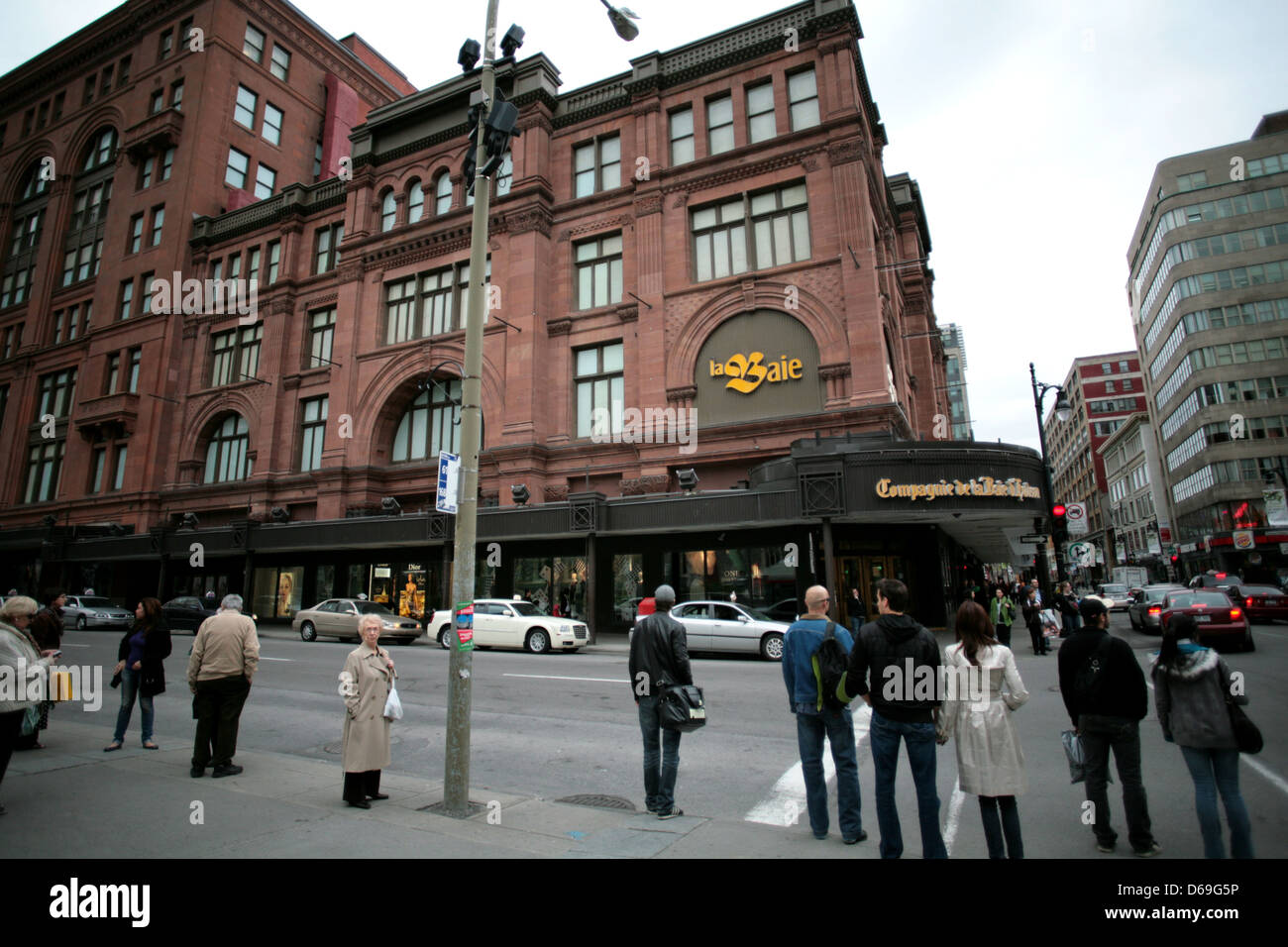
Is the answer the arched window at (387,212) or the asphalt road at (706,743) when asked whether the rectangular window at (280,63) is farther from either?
the asphalt road at (706,743)

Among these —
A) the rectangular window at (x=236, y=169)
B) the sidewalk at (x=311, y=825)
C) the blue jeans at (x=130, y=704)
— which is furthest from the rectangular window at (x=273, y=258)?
the sidewalk at (x=311, y=825)

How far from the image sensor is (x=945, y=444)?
1961cm

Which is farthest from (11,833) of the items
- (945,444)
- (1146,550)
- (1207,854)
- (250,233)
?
(1146,550)

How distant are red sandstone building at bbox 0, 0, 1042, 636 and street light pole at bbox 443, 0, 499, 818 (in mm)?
14209

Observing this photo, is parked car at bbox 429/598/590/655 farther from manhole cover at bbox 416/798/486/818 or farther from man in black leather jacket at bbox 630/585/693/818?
man in black leather jacket at bbox 630/585/693/818

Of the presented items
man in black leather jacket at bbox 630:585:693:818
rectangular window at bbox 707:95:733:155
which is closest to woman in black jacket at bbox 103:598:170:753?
man in black leather jacket at bbox 630:585:693:818

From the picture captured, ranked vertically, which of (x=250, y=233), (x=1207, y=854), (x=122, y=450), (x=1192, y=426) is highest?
(x=250, y=233)

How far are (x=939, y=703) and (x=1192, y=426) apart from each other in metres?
70.3

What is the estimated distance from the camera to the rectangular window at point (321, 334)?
113 ft

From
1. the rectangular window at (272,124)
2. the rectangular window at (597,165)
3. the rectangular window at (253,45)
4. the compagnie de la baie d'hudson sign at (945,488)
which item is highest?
the rectangular window at (253,45)

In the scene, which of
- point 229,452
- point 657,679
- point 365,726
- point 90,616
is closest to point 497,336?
point 229,452

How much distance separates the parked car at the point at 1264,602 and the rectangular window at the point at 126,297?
5681 centimetres

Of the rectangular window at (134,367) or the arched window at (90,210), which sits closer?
the rectangular window at (134,367)

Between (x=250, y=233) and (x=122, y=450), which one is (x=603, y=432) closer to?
(x=250, y=233)
